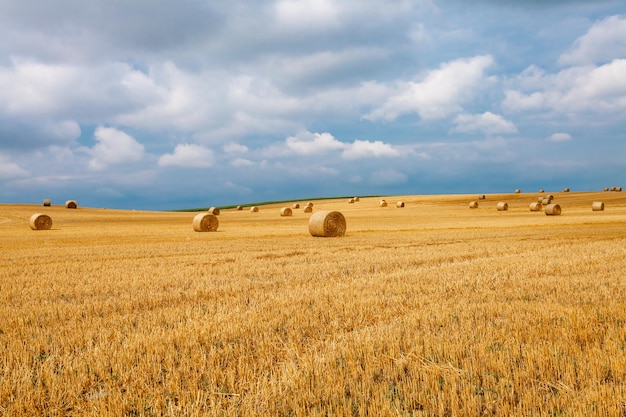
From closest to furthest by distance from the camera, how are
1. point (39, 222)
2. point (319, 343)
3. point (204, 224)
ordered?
point (319, 343) → point (204, 224) → point (39, 222)

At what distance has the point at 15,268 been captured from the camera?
1197cm

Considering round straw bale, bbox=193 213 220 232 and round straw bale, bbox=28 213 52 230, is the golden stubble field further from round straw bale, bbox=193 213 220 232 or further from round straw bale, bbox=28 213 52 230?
round straw bale, bbox=28 213 52 230

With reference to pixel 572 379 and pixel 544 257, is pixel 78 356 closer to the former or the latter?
pixel 572 379

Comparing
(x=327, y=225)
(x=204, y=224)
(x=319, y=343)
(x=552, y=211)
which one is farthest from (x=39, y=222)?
(x=552, y=211)

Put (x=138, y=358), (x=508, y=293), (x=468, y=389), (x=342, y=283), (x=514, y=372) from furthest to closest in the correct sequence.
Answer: (x=342, y=283) → (x=508, y=293) → (x=138, y=358) → (x=514, y=372) → (x=468, y=389)

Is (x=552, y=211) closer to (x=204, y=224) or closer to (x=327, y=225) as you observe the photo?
(x=327, y=225)

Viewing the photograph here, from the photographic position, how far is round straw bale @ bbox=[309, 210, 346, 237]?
22.8 m

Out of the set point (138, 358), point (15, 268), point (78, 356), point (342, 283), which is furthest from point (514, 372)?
point (15, 268)

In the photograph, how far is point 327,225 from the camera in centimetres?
2288

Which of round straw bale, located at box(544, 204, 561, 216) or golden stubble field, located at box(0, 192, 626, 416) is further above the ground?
round straw bale, located at box(544, 204, 561, 216)

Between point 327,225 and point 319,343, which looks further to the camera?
point 327,225

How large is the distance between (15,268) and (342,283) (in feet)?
28.4

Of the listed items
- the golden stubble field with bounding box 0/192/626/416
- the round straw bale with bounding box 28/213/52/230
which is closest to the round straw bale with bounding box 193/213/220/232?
the round straw bale with bounding box 28/213/52/230

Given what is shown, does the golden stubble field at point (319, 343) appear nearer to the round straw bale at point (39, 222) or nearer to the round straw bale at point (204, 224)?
the round straw bale at point (204, 224)
